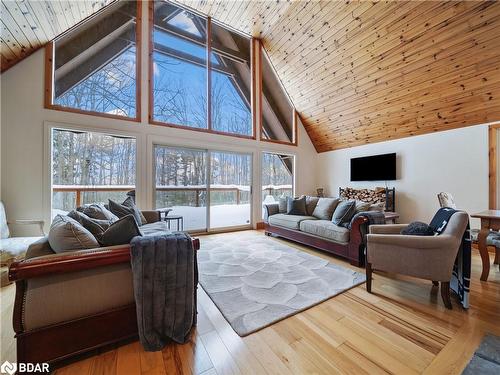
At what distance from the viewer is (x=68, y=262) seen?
47.7 inches

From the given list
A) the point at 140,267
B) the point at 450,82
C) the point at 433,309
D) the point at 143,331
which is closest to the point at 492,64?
the point at 450,82

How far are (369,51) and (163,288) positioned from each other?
14.9 feet

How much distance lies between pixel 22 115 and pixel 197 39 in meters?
3.48

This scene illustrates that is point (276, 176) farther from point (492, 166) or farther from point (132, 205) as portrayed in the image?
point (492, 166)

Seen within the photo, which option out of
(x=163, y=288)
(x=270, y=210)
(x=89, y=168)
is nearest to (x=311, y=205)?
(x=270, y=210)

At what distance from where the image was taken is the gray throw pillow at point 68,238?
1365 millimetres

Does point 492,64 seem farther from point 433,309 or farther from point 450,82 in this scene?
point 433,309

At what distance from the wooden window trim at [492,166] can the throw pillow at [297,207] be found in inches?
116

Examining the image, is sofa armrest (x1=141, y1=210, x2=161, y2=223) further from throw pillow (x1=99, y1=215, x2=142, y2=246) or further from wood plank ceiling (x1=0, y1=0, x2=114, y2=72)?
wood plank ceiling (x1=0, y1=0, x2=114, y2=72)

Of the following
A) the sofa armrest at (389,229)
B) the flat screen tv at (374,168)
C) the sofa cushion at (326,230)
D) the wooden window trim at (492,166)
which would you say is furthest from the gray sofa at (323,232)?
the wooden window trim at (492,166)

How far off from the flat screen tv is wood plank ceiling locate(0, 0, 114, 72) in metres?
5.93

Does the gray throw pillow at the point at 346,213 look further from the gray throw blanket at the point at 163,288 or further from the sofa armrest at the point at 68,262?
the sofa armrest at the point at 68,262

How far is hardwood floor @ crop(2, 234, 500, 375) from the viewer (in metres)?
1.25

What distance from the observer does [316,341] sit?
1.46m
